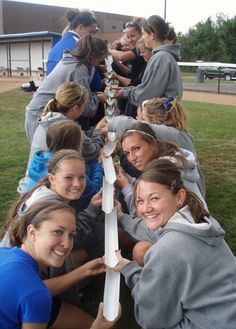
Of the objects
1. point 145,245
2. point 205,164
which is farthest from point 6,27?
point 145,245

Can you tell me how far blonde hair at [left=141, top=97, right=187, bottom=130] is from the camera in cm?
319

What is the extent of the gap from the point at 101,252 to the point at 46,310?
3.75 feet

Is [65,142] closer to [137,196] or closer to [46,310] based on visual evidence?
[137,196]

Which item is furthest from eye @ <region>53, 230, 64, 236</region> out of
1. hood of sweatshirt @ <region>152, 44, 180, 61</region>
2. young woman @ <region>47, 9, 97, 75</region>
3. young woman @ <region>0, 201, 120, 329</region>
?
young woman @ <region>47, 9, 97, 75</region>

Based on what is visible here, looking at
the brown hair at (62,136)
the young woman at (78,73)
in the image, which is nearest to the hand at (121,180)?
the brown hair at (62,136)

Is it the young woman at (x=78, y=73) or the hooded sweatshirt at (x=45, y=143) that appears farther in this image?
the young woman at (x=78, y=73)

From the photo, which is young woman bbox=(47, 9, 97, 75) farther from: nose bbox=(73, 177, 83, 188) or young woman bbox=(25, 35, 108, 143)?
nose bbox=(73, 177, 83, 188)

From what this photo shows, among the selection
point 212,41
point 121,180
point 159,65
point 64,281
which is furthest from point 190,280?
point 212,41

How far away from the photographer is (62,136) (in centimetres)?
286

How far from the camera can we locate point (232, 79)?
3033cm

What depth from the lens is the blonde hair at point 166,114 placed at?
319 centimetres

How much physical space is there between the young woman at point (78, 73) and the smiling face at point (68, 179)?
147cm

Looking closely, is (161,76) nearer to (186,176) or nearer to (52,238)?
(186,176)

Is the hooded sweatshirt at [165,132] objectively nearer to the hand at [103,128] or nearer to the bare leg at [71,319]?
the hand at [103,128]
